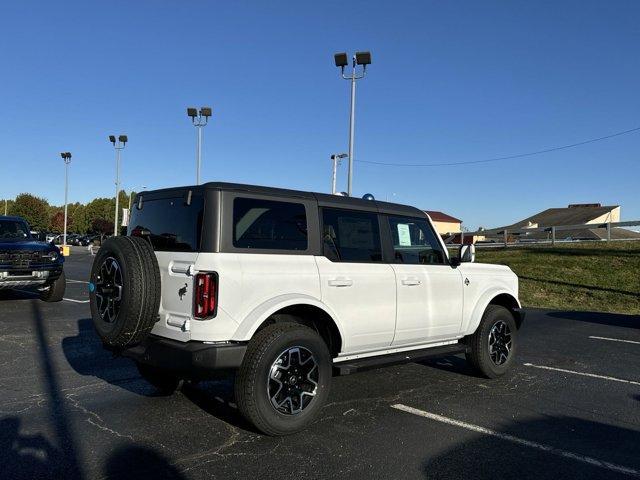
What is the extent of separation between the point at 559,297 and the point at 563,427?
37.2 ft

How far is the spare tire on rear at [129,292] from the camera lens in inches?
156

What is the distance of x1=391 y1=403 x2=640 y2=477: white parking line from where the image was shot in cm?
367

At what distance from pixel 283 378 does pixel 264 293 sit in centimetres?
70

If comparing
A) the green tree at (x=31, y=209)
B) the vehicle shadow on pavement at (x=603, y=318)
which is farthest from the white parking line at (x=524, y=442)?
the green tree at (x=31, y=209)

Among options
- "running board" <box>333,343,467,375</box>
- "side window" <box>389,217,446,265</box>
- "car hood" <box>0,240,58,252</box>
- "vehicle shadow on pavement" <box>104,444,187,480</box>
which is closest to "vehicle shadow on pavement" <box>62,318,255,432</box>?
"vehicle shadow on pavement" <box>104,444,187,480</box>

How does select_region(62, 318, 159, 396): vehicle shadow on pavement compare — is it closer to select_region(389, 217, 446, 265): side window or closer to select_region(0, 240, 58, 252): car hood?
select_region(389, 217, 446, 265): side window

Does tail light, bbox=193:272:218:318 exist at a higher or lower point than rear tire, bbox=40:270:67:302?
higher

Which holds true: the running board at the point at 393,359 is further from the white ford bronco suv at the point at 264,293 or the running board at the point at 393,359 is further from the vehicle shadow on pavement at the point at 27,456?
the vehicle shadow on pavement at the point at 27,456

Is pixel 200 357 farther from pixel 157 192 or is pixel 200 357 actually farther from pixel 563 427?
pixel 563 427

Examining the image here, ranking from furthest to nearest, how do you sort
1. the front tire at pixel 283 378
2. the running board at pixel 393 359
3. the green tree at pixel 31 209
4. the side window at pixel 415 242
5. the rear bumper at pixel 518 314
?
the green tree at pixel 31 209, the rear bumper at pixel 518 314, the side window at pixel 415 242, the running board at pixel 393 359, the front tire at pixel 283 378

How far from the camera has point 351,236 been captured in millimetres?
4898

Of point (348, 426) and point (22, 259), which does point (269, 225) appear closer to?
point (348, 426)

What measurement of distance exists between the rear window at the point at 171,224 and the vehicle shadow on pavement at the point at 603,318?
31.7 feet

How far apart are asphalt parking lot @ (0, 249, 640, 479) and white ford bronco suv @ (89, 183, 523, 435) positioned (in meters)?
0.41
